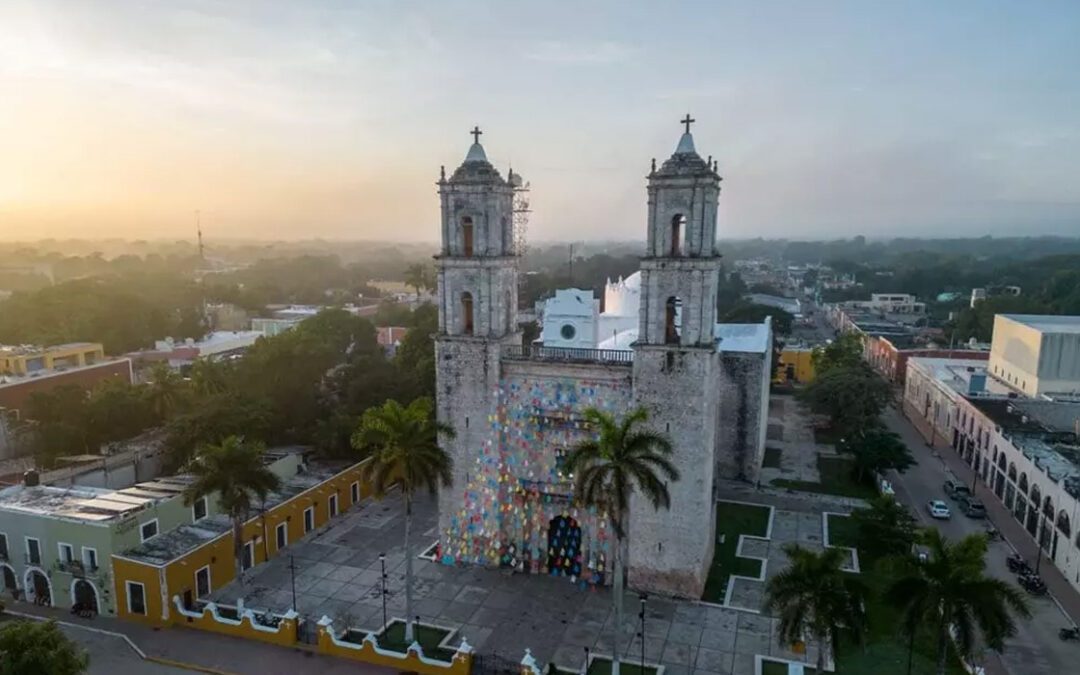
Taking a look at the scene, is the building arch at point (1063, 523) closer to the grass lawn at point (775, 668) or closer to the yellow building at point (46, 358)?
the grass lawn at point (775, 668)

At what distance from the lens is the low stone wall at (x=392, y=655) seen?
2041 cm

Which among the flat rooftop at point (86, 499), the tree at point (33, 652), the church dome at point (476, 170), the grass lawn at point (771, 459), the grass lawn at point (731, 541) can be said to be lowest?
the grass lawn at point (771, 459)

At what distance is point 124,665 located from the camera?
21.4m

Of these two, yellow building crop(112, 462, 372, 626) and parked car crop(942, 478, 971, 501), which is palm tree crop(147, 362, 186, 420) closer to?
yellow building crop(112, 462, 372, 626)

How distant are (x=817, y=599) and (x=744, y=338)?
2528 cm

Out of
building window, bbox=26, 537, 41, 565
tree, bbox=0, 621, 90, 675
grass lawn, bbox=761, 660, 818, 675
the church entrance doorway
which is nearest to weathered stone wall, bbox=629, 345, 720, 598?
the church entrance doorway

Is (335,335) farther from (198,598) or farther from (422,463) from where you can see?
(422,463)

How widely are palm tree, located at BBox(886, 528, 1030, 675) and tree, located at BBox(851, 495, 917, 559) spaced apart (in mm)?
11643

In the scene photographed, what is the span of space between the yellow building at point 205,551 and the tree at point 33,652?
8392mm

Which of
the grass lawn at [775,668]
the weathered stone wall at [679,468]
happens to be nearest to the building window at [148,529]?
the weathered stone wall at [679,468]

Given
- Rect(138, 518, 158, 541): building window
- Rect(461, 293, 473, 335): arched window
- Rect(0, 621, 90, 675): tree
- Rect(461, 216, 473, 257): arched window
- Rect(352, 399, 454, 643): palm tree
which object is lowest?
Rect(138, 518, 158, 541): building window

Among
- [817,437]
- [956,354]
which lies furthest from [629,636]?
[956,354]

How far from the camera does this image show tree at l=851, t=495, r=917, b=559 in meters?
27.1

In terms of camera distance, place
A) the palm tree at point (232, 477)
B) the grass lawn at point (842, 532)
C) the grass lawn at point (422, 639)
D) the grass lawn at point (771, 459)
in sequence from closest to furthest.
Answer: the grass lawn at point (422, 639)
the palm tree at point (232, 477)
the grass lawn at point (842, 532)
the grass lawn at point (771, 459)
